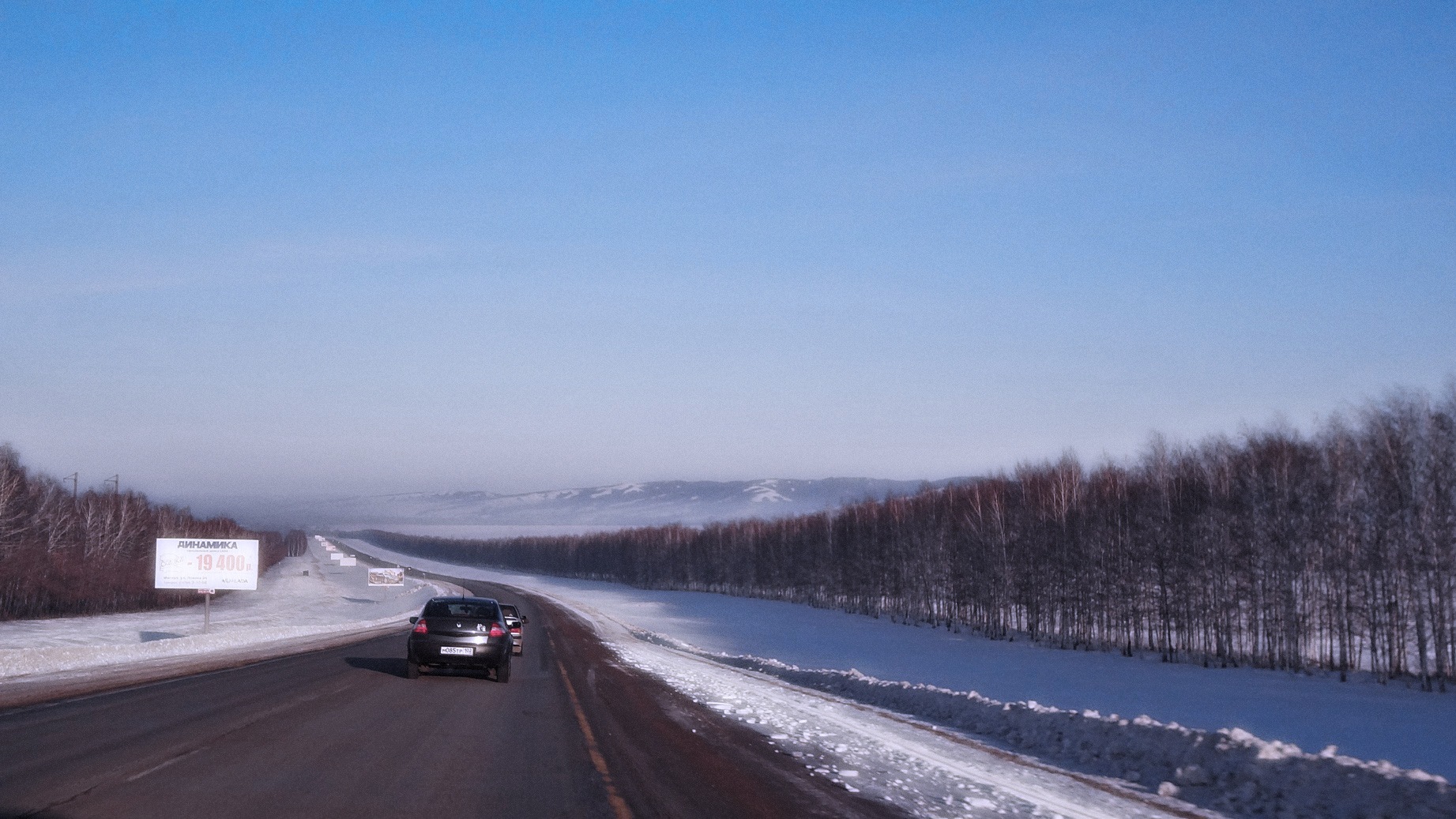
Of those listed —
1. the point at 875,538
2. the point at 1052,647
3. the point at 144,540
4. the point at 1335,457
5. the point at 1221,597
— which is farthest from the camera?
the point at 144,540

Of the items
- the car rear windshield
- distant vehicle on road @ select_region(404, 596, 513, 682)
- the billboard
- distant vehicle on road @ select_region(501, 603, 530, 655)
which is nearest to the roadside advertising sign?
the billboard

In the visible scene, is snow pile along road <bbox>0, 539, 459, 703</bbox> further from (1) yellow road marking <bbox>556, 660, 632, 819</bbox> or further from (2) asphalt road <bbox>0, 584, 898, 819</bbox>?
(1) yellow road marking <bbox>556, 660, 632, 819</bbox>

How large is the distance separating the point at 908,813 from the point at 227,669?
20222 mm

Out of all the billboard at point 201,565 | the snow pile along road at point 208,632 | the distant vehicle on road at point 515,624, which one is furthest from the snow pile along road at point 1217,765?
the billboard at point 201,565

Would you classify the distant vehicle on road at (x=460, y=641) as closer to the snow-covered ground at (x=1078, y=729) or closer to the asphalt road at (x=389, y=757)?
the asphalt road at (x=389, y=757)

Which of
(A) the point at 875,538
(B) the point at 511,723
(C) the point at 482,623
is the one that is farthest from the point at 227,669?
(A) the point at 875,538

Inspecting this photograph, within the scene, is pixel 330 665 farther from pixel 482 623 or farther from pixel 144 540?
pixel 144 540

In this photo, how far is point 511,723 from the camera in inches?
553

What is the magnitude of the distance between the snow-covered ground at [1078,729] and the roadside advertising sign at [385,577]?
145ft

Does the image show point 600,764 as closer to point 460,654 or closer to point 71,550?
point 460,654

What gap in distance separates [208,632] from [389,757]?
128 feet

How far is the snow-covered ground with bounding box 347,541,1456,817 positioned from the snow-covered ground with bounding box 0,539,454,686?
1435 cm

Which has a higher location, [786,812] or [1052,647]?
[786,812]

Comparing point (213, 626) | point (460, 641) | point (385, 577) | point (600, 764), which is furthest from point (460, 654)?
point (385, 577)
